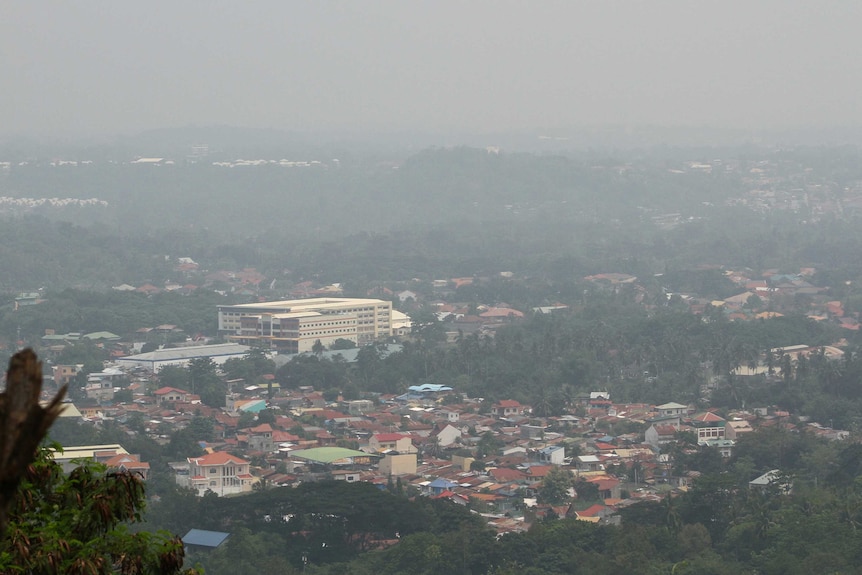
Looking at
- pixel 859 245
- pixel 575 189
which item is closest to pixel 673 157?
pixel 575 189

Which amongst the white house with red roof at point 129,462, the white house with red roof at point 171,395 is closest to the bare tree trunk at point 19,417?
the white house with red roof at point 129,462

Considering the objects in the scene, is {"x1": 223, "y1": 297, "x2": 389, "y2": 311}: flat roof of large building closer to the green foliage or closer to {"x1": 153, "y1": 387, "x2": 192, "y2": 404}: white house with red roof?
{"x1": 153, "y1": 387, "x2": 192, "y2": 404}: white house with red roof

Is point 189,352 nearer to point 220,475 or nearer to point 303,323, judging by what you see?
point 303,323

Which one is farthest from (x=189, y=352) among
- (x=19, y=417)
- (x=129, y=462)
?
(x=19, y=417)

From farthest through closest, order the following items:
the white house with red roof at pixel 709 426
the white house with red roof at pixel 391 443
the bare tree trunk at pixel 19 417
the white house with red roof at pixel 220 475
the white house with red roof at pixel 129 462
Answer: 1. the white house with red roof at pixel 709 426
2. the white house with red roof at pixel 391 443
3. the white house with red roof at pixel 220 475
4. the white house with red roof at pixel 129 462
5. the bare tree trunk at pixel 19 417

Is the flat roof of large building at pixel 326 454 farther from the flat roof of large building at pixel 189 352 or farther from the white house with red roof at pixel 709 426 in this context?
the flat roof of large building at pixel 189 352

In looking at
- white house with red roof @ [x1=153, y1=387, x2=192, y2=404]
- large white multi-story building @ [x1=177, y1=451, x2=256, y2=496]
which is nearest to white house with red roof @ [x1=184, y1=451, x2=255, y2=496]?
large white multi-story building @ [x1=177, y1=451, x2=256, y2=496]

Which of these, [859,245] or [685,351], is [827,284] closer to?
[859,245]
